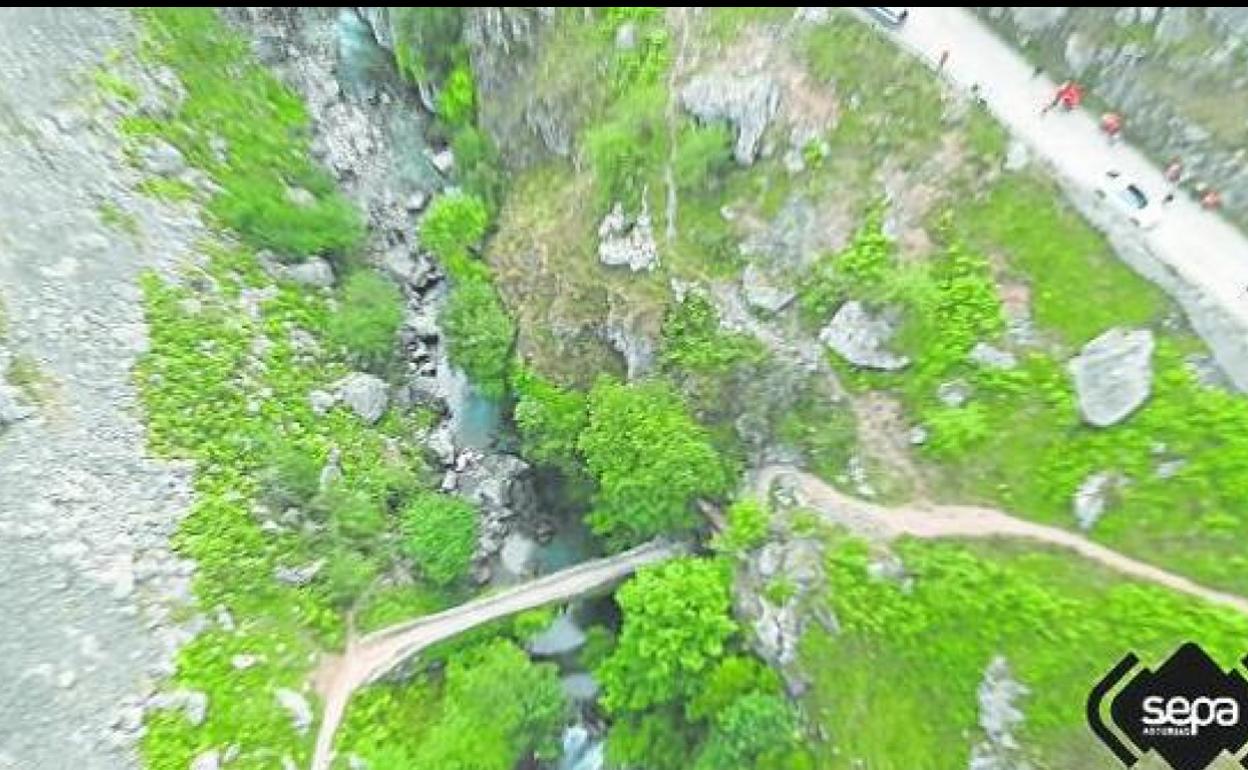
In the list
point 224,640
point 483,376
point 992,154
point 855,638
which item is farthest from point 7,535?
point 992,154

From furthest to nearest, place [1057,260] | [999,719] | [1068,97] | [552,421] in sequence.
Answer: [552,421]
[1068,97]
[1057,260]
[999,719]

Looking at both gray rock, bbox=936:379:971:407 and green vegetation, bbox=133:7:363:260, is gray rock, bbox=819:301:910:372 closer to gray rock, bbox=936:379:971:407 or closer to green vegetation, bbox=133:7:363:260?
gray rock, bbox=936:379:971:407

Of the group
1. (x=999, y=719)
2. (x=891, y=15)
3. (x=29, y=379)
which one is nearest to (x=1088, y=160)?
(x=891, y=15)

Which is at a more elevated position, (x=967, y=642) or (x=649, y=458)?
(x=649, y=458)

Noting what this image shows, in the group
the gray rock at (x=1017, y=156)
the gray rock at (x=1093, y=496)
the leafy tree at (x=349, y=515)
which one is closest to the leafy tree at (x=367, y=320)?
the leafy tree at (x=349, y=515)

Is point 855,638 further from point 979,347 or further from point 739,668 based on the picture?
point 979,347

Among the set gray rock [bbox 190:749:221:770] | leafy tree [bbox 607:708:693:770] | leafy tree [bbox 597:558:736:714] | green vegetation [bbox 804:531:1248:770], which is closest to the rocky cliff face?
green vegetation [bbox 804:531:1248:770]

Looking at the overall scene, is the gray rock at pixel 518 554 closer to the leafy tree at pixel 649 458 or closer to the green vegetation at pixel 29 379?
the leafy tree at pixel 649 458

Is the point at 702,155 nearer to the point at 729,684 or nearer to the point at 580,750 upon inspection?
the point at 729,684
